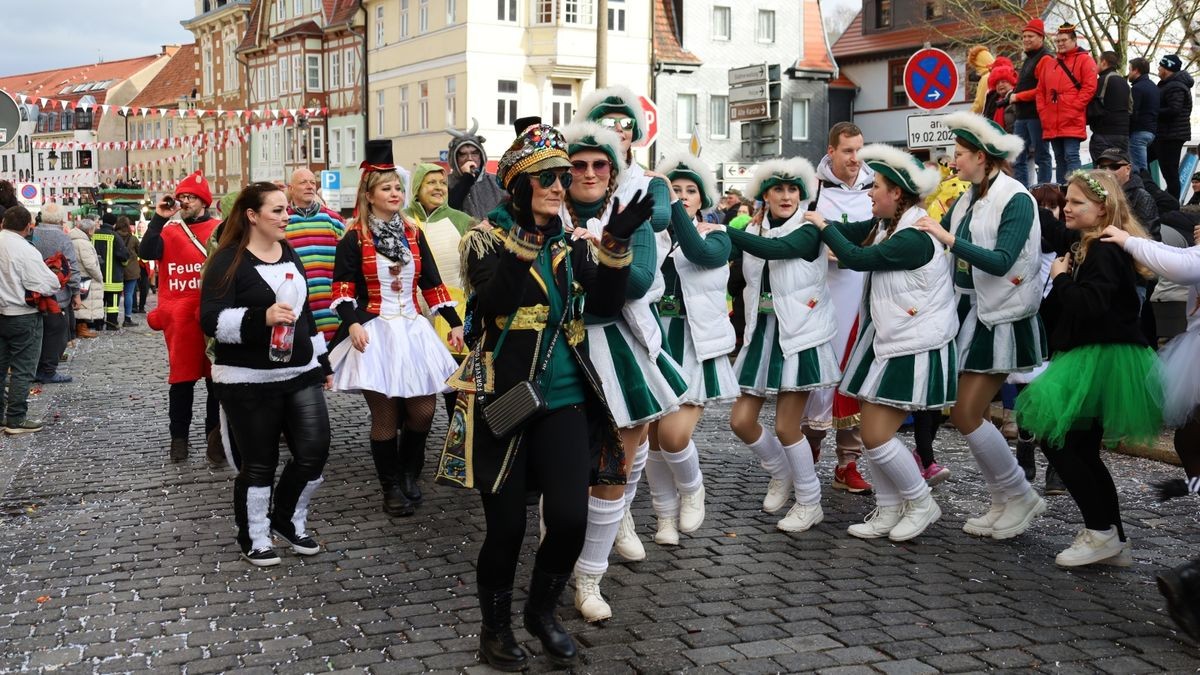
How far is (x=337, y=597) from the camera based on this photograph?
19.2 ft

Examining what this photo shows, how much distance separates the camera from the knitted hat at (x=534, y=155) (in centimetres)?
462

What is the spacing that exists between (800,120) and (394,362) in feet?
144

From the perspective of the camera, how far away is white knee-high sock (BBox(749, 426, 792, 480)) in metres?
7.31

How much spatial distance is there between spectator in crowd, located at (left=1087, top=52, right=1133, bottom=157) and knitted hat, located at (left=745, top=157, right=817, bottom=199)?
7.40 m

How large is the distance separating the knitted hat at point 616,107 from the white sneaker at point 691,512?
1.95 metres

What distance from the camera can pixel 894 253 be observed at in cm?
649

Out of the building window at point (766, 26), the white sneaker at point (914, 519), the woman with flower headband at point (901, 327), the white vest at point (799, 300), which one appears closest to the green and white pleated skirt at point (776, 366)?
the white vest at point (799, 300)

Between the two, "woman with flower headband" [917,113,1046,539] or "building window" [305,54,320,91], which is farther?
"building window" [305,54,320,91]

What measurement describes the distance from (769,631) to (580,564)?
32.7 inches

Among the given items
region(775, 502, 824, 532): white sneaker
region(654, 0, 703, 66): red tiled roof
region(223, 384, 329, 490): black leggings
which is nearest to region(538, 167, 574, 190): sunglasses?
region(223, 384, 329, 490): black leggings

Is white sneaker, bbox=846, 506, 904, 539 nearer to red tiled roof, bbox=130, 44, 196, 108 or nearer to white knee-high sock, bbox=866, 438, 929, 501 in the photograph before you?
white knee-high sock, bbox=866, 438, 929, 501

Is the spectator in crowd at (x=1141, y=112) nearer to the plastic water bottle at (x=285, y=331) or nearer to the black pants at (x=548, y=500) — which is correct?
the plastic water bottle at (x=285, y=331)

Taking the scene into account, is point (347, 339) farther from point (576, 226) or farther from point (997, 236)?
point (997, 236)

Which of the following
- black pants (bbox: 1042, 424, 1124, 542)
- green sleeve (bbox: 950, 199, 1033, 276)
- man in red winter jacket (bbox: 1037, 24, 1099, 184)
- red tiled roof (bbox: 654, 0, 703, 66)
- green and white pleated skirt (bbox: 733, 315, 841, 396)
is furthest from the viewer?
red tiled roof (bbox: 654, 0, 703, 66)
